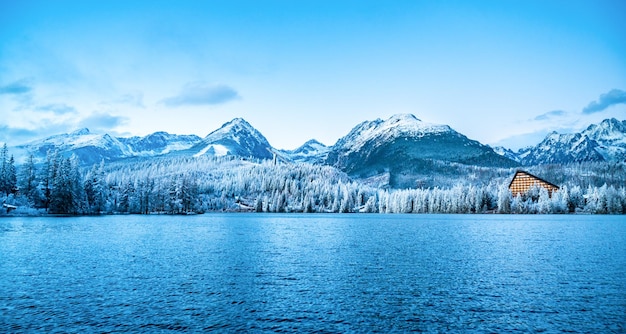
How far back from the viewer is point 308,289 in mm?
38719

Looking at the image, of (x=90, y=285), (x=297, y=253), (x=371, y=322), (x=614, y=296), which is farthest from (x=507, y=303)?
(x=90, y=285)

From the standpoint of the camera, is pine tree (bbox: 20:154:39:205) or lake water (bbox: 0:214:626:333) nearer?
lake water (bbox: 0:214:626:333)

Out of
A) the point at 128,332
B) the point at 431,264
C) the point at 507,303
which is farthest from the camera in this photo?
the point at 431,264

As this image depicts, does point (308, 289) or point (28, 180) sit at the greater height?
point (28, 180)

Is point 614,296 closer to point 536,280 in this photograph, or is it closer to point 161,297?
point 536,280

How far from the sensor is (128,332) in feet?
86.1

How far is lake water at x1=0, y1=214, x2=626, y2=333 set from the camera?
94.7 ft

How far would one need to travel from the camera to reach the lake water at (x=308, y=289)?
2886 centimetres

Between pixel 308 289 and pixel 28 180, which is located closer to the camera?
pixel 308 289

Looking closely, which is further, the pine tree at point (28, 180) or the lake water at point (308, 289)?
the pine tree at point (28, 180)

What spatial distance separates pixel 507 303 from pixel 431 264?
61.3 ft

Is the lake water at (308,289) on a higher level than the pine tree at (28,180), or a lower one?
lower

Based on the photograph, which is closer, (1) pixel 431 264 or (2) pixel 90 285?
(2) pixel 90 285

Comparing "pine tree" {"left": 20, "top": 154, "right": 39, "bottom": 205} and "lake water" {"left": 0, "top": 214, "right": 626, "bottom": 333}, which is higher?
"pine tree" {"left": 20, "top": 154, "right": 39, "bottom": 205}
